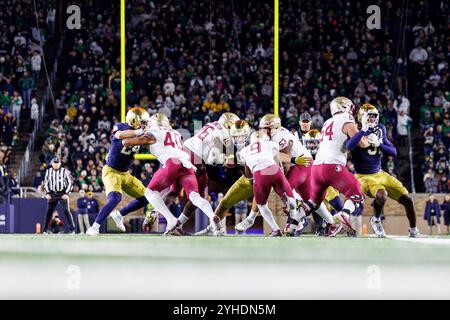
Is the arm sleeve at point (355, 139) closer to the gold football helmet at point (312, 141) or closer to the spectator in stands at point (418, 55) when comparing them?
the gold football helmet at point (312, 141)

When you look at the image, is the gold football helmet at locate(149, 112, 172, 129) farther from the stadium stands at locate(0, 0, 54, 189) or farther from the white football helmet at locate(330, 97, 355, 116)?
the stadium stands at locate(0, 0, 54, 189)

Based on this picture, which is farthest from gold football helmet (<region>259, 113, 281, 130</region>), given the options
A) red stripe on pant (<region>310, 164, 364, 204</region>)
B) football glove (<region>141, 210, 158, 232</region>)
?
football glove (<region>141, 210, 158, 232</region>)

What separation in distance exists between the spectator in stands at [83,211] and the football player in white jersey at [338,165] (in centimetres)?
831

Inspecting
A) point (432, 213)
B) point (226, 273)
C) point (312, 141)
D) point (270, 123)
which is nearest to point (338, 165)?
point (270, 123)

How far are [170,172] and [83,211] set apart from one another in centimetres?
779

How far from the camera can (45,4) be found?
26656 millimetres

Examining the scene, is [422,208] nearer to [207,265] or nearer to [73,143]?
[73,143]

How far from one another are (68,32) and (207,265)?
19.0m

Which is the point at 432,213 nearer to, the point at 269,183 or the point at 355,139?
the point at 269,183

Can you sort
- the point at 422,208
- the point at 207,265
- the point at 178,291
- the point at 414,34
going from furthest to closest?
the point at 414,34, the point at 422,208, the point at 207,265, the point at 178,291

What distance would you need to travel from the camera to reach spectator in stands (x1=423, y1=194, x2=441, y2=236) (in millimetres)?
20297

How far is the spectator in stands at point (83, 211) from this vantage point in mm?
19281

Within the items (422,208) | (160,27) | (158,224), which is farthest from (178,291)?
(160,27)

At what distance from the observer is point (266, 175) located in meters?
11.7
